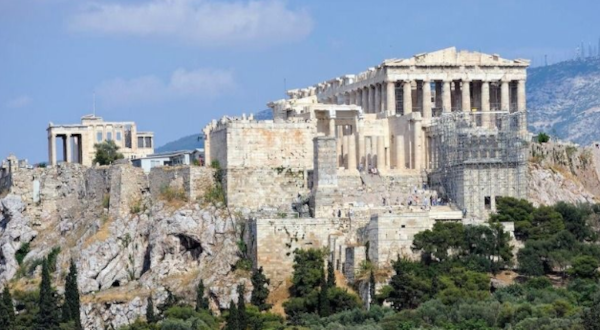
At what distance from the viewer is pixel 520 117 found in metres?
102

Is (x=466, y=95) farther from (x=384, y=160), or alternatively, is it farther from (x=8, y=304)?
(x=8, y=304)

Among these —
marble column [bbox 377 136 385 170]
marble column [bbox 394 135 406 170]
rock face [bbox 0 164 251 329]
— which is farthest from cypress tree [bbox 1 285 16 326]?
marble column [bbox 394 135 406 170]

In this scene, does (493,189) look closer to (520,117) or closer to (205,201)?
(520,117)

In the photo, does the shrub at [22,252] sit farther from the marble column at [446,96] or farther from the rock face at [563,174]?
the rock face at [563,174]

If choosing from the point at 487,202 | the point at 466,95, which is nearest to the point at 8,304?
the point at 487,202

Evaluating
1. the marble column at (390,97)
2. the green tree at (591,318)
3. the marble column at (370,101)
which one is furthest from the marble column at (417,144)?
the green tree at (591,318)

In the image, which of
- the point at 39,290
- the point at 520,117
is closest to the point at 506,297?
the point at 520,117

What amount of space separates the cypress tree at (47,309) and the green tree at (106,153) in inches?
724

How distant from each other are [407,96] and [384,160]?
215 inches

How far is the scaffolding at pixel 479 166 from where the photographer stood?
95438mm

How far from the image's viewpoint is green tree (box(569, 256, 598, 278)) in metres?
89.2

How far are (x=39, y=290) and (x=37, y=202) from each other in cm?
1327

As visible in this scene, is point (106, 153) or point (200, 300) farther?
point (106, 153)

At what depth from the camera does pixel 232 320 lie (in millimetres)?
86625
